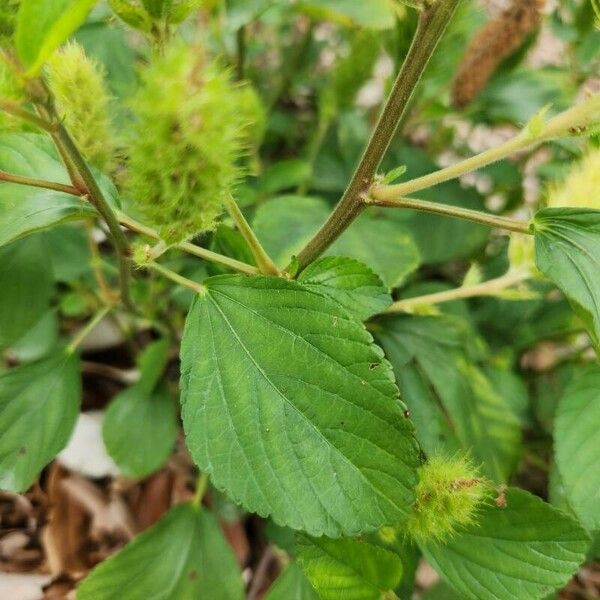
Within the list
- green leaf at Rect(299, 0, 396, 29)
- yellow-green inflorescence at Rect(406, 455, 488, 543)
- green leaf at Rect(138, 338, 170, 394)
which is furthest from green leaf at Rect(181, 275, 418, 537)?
green leaf at Rect(299, 0, 396, 29)

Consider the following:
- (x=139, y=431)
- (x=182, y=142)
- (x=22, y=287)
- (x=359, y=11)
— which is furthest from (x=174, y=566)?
(x=359, y=11)

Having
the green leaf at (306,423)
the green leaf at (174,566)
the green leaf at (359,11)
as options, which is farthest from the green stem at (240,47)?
the green leaf at (174,566)

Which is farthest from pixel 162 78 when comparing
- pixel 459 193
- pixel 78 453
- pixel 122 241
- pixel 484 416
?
pixel 459 193

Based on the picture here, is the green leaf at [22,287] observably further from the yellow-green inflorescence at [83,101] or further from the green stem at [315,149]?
the green stem at [315,149]

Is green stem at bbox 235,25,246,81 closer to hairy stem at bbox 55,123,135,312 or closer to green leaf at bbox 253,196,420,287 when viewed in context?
green leaf at bbox 253,196,420,287

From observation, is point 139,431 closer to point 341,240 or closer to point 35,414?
point 35,414

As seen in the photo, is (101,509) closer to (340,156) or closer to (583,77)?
(340,156)
